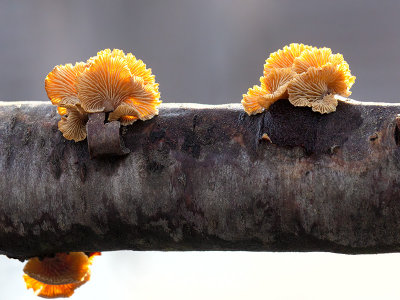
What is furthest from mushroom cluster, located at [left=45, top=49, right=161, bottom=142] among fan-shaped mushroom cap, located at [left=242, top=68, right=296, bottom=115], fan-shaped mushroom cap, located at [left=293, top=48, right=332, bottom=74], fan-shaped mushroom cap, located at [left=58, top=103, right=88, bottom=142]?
fan-shaped mushroom cap, located at [left=293, top=48, right=332, bottom=74]

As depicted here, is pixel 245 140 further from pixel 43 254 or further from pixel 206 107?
pixel 43 254

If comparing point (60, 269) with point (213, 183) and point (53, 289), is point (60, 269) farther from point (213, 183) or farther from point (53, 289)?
point (213, 183)

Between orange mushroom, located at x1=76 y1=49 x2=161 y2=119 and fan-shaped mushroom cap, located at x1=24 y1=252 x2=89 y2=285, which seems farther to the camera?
fan-shaped mushroom cap, located at x1=24 y1=252 x2=89 y2=285

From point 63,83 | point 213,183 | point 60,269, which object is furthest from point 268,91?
point 60,269

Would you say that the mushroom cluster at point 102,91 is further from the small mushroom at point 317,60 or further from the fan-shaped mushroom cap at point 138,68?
the small mushroom at point 317,60

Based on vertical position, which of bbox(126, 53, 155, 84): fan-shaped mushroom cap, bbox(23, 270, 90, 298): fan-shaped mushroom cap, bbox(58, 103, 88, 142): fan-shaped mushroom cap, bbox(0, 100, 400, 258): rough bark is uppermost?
bbox(126, 53, 155, 84): fan-shaped mushroom cap

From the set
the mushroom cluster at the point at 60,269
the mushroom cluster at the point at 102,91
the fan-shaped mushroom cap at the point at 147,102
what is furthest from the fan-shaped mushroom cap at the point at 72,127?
the mushroom cluster at the point at 60,269

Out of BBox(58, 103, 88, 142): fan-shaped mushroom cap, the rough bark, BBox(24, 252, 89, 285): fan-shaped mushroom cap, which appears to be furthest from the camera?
BBox(24, 252, 89, 285): fan-shaped mushroom cap

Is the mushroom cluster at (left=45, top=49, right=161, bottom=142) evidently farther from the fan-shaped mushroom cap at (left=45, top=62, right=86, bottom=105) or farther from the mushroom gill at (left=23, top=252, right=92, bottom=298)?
the mushroom gill at (left=23, top=252, right=92, bottom=298)

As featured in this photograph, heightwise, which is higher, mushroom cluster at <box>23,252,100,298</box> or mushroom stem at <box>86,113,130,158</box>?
mushroom stem at <box>86,113,130,158</box>
